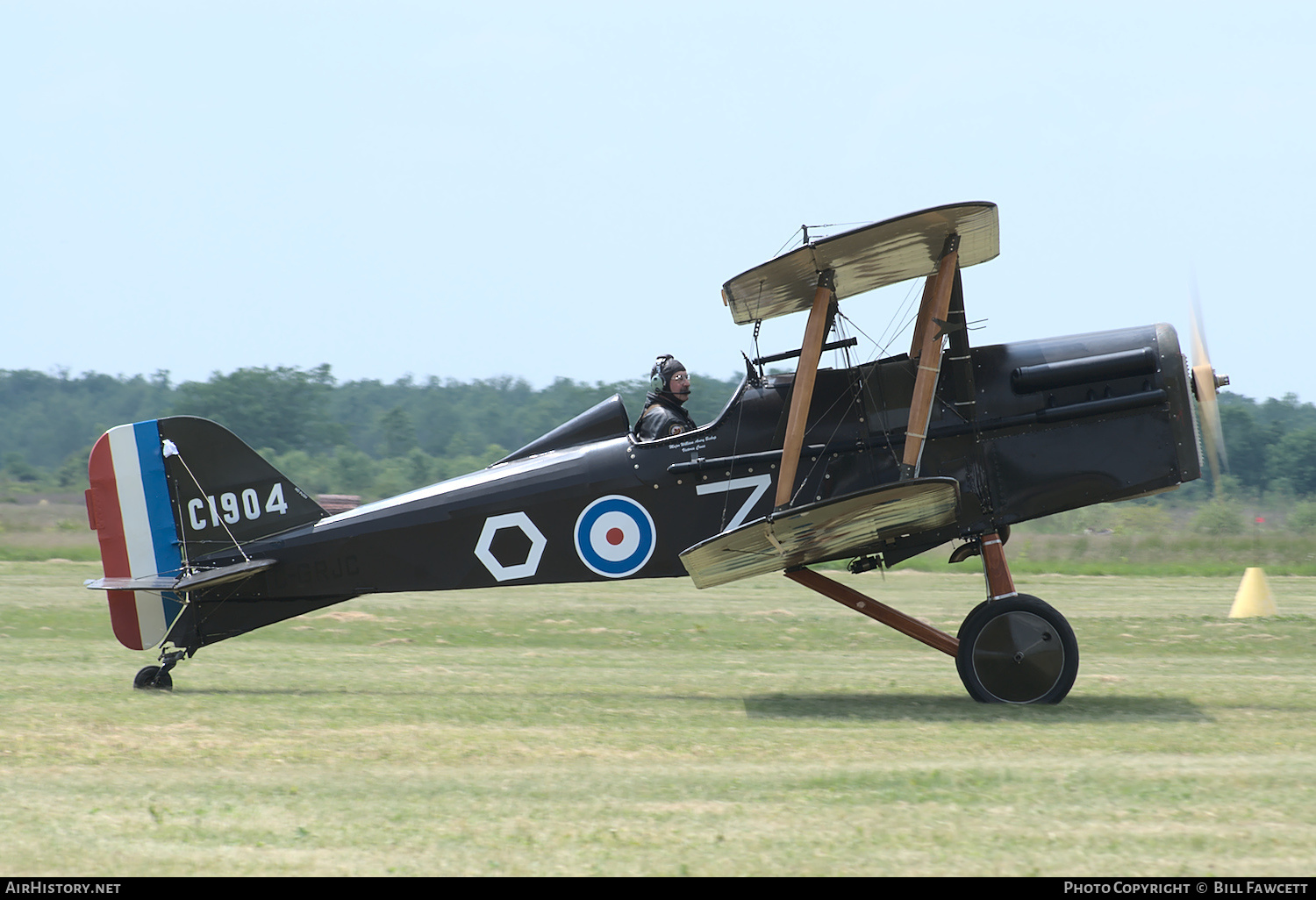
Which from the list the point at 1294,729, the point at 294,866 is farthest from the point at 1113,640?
the point at 294,866

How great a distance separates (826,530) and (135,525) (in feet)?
18.2

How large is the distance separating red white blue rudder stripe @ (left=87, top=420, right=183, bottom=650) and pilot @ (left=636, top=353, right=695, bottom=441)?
392 cm

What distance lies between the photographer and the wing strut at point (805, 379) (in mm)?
7773

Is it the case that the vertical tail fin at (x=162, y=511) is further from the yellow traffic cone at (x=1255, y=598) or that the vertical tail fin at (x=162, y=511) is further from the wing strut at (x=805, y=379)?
the yellow traffic cone at (x=1255, y=598)

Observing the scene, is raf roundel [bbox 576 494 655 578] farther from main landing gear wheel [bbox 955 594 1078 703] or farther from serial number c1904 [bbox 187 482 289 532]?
serial number c1904 [bbox 187 482 289 532]

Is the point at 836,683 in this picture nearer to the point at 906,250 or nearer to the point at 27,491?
the point at 906,250

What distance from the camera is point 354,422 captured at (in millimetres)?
77625

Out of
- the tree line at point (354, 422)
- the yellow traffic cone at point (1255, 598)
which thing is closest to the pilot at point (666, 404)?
the yellow traffic cone at point (1255, 598)

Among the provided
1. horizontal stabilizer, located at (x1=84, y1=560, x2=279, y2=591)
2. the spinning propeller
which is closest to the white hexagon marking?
horizontal stabilizer, located at (x1=84, y1=560, x2=279, y2=591)

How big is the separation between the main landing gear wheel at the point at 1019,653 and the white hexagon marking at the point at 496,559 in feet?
10.5

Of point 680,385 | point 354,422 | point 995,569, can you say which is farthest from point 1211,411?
point 354,422

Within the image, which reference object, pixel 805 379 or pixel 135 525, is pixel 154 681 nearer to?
pixel 135 525

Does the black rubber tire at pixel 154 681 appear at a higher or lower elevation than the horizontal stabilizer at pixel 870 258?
lower

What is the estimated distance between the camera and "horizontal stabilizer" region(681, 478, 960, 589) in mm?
7168
